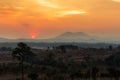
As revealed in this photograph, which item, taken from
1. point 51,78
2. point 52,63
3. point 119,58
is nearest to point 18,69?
point 52,63

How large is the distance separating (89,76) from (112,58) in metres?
42.5

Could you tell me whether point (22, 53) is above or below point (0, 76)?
above

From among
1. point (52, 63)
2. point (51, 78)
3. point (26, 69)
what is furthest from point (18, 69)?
point (51, 78)

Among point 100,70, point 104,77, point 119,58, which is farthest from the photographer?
point 119,58

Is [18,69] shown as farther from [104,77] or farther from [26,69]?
[104,77]

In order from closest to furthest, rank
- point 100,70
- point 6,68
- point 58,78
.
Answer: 1. point 58,78
2. point 100,70
3. point 6,68

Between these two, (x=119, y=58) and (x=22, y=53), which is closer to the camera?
(x=22, y=53)

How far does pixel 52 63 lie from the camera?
133 m

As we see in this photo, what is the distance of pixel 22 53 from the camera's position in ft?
308

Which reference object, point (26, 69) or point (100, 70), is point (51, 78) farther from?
point (26, 69)

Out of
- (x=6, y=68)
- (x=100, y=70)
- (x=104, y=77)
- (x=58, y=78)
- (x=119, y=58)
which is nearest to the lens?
(x=58, y=78)

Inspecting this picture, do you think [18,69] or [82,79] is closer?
[82,79]

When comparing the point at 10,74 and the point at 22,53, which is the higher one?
the point at 22,53

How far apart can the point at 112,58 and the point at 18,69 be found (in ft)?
133
